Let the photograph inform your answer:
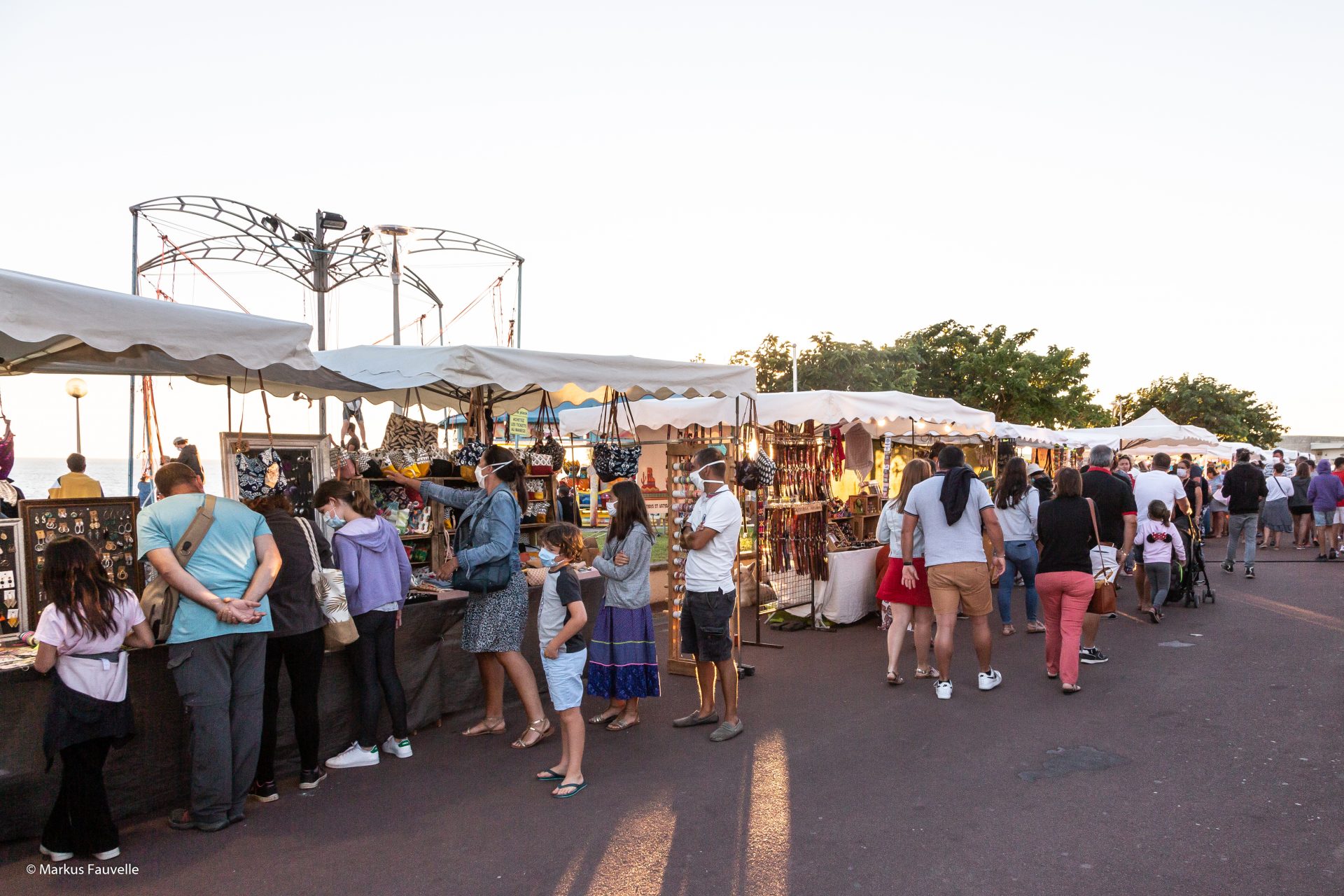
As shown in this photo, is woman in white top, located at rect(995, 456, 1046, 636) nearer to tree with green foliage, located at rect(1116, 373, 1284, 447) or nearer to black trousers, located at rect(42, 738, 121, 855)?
black trousers, located at rect(42, 738, 121, 855)

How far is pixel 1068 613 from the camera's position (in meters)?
6.45

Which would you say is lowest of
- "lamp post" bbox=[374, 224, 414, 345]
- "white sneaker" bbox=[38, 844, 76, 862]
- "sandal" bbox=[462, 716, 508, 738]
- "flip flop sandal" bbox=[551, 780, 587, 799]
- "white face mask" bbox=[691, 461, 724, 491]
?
"sandal" bbox=[462, 716, 508, 738]

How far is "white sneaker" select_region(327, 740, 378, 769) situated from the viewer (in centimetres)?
511

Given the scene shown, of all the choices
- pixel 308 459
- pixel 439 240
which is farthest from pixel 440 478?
pixel 439 240

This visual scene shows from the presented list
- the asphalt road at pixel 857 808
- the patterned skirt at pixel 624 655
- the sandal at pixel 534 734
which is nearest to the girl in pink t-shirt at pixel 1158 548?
the asphalt road at pixel 857 808

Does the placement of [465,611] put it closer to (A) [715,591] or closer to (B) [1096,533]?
(A) [715,591]

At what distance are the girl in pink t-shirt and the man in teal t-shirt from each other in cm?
848

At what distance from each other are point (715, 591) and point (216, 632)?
276 cm

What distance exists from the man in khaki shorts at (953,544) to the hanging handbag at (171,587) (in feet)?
14.8

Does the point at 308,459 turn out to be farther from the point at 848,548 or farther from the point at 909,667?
the point at 848,548

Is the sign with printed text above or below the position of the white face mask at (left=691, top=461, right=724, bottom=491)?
above

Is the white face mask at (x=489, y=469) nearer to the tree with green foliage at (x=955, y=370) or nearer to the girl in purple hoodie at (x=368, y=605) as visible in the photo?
the girl in purple hoodie at (x=368, y=605)

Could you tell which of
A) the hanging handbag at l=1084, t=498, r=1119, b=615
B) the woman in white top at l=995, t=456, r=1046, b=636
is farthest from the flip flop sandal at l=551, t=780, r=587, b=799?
the woman in white top at l=995, t=456, r=1046, b=636

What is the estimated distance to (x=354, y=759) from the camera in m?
5.14
